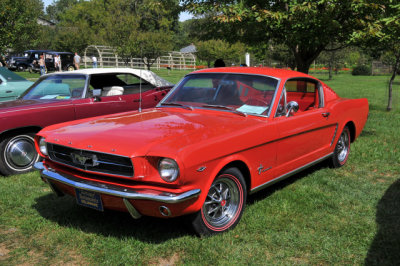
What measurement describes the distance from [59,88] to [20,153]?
4.64 feet

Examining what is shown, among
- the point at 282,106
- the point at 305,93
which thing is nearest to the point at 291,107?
the point at 282,106

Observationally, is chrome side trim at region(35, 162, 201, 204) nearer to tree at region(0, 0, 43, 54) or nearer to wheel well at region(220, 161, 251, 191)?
wheel well at region(220, 161, 251, 191)

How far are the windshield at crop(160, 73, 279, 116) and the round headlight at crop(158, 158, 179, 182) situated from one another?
4.90 feet

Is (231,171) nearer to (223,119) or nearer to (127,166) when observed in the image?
(223,119)

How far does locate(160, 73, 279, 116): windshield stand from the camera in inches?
175

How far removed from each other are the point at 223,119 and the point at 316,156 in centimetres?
168

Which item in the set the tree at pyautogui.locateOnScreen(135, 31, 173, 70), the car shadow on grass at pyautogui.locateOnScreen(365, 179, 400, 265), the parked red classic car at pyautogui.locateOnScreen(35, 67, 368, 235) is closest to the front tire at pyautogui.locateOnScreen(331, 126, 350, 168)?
the parked red classic car at pyautogui.locateOnScreen(35, 67, 368, 235)

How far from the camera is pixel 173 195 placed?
3.11m

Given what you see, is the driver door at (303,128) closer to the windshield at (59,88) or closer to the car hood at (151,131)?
the car hood at (151,131)

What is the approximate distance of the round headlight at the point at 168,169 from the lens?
3.12 m

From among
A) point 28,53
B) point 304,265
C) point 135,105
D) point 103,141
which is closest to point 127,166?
point 103,141

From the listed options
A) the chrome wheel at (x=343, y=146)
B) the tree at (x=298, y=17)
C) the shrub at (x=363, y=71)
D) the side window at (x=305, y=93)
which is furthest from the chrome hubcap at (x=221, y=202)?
the shrub at (x=363, y=71)

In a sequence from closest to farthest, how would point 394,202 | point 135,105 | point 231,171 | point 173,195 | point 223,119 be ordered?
1. point 173,195
2. point 231,171
3. point 223,119
4. point 394,202
5. point 135,105

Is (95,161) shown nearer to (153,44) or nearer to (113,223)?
(113,223)
